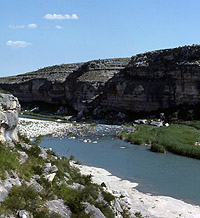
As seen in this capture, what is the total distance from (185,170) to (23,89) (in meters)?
55.9

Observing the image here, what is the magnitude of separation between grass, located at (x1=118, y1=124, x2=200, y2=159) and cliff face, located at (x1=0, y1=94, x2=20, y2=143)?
1424cm

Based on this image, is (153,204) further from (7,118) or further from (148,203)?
(7,118)

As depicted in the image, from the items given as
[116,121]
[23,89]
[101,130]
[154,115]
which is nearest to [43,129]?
[101,130]

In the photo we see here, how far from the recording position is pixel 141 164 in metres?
20.8

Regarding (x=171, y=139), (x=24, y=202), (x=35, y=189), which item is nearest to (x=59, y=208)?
(x=35, y=189)

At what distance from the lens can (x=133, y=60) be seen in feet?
165

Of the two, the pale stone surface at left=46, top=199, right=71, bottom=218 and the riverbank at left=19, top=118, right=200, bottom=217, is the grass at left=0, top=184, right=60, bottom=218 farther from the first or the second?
the riverbank at left=19, top=118, right=200, bottom=217

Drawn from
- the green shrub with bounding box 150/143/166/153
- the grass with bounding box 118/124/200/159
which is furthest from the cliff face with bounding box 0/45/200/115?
the green shrub with bounding box 150/143/166/153

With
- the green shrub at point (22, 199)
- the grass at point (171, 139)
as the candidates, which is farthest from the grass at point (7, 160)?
the grass at point (171, 139)

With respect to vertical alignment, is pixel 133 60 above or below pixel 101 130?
above

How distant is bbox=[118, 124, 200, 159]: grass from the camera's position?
23688 millimetres

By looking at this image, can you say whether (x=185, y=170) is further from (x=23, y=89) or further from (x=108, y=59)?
(x=23, y=89)

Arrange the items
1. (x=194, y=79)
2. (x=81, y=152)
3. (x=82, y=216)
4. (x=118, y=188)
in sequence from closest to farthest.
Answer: (x=82, y=216) < (x=118, y=188) < (x=81, y=152) < (x=194, y=79)

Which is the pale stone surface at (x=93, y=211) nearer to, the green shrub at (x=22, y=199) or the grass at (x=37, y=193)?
the grass at (x=37, y=193)
